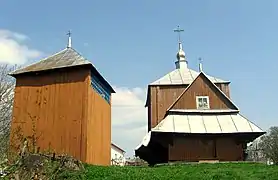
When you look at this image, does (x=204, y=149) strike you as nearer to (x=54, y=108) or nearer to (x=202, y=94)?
(x=202, y=94)

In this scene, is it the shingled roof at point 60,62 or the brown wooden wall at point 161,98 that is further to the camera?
the brown wooden wall at point 161,98

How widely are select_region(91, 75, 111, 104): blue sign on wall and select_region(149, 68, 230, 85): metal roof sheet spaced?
27.4 ft

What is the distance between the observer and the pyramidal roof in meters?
18.0

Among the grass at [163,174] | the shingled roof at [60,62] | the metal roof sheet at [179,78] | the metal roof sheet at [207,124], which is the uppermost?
the metal roof sheet at [179,78]

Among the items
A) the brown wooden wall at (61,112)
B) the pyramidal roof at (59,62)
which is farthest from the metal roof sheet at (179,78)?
the brown wooden wall at (61,112)

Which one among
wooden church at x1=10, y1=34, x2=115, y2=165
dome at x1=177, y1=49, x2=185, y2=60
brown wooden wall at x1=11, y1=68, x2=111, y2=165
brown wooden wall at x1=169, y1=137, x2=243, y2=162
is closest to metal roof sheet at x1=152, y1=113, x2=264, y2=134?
brown wooden wall at x1=169, y1=137, x2=243, y2=162

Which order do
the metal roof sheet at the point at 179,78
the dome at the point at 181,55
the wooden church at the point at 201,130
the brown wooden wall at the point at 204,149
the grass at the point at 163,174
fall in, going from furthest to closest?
1. the dome at the point at 181,55
2. the metal roof sheet at the point at 179,78
3. the brown wooden wall at the point at 204,149
4. the wooden church at the point at 201,130
5. the grass at the point at 163,174

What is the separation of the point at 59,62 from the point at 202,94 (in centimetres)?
961

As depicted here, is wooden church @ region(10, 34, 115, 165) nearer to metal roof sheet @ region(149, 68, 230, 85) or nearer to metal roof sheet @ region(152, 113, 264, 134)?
metal roof sheet @ region(152, 113, 264, 134)

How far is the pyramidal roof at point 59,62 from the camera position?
59.1ft

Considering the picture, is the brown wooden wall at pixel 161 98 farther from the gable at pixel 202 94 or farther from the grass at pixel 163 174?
the grass at pixel 163 174

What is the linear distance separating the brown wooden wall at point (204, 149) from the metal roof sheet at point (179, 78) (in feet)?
24.0

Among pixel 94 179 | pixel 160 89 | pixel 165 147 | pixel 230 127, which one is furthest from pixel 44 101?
pixel 160 89

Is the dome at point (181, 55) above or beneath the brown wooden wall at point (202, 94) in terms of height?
above
